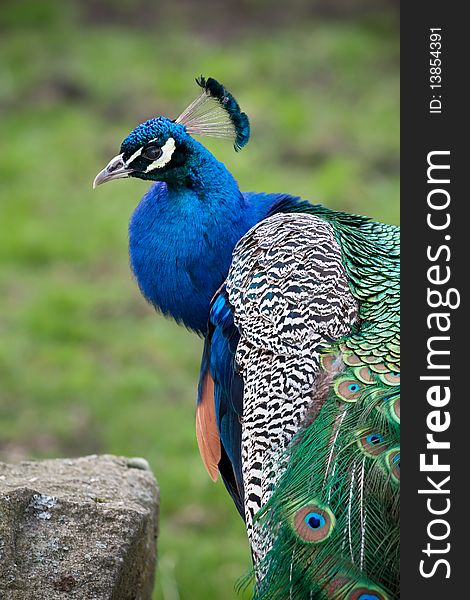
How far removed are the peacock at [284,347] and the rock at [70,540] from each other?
0.34 metres

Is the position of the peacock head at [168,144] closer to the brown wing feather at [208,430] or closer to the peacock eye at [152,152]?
the peacock eye at [152,152]

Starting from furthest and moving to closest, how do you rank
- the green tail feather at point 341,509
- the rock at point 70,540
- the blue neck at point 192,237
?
the blue neck at point 192,237
the rock at point 70,540
the green tail feather at point 341,509

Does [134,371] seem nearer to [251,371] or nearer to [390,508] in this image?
[251,371]

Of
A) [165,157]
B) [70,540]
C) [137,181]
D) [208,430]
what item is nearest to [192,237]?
[165,157]

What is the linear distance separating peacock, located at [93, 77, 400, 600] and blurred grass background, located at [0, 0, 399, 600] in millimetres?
1296

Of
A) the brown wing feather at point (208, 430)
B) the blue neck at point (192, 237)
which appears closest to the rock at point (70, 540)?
the brown wing feather at point (208, 430)

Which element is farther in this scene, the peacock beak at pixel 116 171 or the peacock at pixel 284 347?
the peacock beak at pixel 116 171

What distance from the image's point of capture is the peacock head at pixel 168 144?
3320 mm

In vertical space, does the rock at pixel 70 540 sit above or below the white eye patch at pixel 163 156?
below

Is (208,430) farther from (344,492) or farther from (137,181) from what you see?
(137,181)

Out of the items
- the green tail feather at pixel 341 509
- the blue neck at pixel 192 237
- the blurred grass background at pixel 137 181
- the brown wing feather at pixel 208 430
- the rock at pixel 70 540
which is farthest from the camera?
the blurred grass background at pixel 137 181

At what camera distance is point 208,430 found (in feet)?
10.7

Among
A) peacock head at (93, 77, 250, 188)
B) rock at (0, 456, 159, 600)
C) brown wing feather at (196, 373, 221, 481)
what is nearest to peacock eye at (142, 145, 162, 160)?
peacock head at (93, 77, 250, 188)

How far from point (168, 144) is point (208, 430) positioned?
2.96 feet
